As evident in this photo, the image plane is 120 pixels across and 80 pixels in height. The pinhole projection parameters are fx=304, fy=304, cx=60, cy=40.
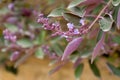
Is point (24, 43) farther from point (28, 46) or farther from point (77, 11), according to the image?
point (77, 11)

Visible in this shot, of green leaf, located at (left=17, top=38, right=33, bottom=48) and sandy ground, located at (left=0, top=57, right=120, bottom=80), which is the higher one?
green leaf, located at (left=17, top=38, right=33, bottom=48)

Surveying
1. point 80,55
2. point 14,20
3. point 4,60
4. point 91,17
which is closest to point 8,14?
point 14,20

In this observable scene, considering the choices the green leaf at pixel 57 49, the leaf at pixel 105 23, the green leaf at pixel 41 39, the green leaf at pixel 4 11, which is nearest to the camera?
the leaf at pixel 105 23

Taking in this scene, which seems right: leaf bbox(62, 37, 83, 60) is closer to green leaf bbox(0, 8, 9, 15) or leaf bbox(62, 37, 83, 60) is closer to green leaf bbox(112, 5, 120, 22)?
green leaf bbox(112, 5, 120, 22)

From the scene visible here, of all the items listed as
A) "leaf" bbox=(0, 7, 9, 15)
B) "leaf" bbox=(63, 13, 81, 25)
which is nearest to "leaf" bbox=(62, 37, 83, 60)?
"leaf" bbox=(63, 13, 81, 25)

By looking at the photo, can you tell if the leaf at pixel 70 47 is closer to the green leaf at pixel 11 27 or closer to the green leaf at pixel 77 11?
the green leaf at pixel 77 11

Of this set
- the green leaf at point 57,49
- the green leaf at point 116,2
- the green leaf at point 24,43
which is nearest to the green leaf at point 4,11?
the green leaf at point 24,43

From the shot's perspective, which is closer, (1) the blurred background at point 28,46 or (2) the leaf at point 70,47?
(2) the leaf at point 70,47

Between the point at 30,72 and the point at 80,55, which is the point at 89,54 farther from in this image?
the point at 30,72

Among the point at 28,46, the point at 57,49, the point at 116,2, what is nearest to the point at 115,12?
the point at 116,2
